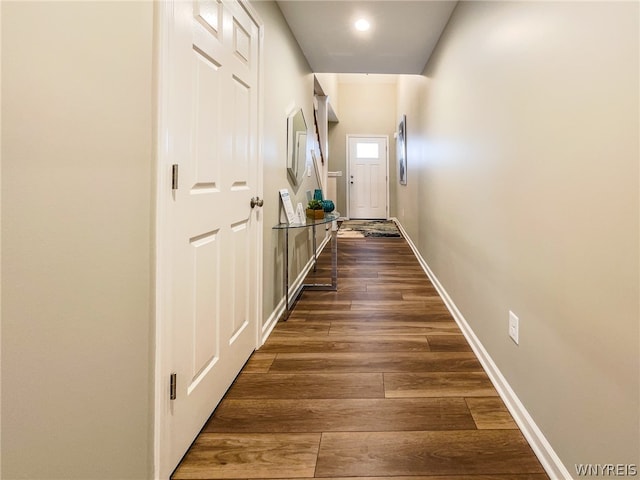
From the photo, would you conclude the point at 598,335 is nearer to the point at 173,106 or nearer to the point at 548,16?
the point at 548,16

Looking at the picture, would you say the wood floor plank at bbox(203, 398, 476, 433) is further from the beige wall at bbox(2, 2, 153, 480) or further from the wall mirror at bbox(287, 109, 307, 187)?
the wall mirror at bbox(287, 109, 307, 187)

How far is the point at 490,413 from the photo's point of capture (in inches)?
58.6

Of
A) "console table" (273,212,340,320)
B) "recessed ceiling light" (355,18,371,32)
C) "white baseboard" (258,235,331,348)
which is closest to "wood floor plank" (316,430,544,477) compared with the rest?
"white baseboard" (258,235,331,348)

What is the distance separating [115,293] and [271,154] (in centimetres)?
165

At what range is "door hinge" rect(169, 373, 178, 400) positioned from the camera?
1.16 metres

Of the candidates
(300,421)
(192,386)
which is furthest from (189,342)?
(300,421)

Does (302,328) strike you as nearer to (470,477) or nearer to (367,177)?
(470,477)

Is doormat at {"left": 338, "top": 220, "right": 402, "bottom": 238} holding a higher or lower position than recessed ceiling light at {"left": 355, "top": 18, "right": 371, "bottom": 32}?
lower

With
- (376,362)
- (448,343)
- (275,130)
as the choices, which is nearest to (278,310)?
Result: (376,362)

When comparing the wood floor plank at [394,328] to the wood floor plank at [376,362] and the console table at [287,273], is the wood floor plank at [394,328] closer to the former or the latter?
the wood floor plank at [376,362]

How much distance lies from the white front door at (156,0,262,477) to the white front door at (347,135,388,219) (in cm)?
664

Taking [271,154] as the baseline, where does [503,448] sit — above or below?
below

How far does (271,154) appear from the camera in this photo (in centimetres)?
237

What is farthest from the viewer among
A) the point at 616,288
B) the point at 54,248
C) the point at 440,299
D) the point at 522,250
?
the point at 440,299
